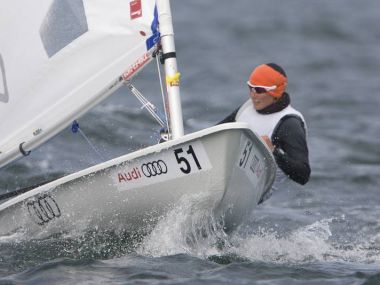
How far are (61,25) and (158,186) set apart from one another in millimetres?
1171

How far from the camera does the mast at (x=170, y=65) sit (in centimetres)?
544

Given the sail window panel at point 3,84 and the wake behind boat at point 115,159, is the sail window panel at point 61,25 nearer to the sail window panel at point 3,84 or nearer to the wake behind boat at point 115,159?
the wake behind boat at point 115,159

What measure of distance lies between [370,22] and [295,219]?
894 cm

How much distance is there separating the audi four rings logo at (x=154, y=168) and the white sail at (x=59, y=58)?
607 mm

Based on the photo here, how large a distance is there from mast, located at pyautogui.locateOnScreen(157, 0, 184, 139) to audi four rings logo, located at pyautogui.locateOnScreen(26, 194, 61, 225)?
0.86 m

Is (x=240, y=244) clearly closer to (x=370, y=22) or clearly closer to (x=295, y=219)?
(x=295, y=219)

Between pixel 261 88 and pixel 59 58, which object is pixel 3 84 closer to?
pixel 59 58

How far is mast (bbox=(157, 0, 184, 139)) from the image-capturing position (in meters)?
5.44

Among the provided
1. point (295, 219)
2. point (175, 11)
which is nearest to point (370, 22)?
point (175, 11)

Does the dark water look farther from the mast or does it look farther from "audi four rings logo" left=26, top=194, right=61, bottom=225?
the mast

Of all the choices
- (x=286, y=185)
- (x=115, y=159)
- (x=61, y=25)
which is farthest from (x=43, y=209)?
(x=286, y=185)

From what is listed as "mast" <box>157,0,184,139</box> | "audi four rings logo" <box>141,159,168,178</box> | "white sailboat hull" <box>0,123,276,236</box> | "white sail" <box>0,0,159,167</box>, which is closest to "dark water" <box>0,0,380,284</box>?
"white sailboat hull" <box>0,123,276,236</box>

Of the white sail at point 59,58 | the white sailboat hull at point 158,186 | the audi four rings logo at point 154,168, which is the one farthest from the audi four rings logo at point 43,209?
the audi four rings logo at point 154,168

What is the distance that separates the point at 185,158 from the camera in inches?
204
